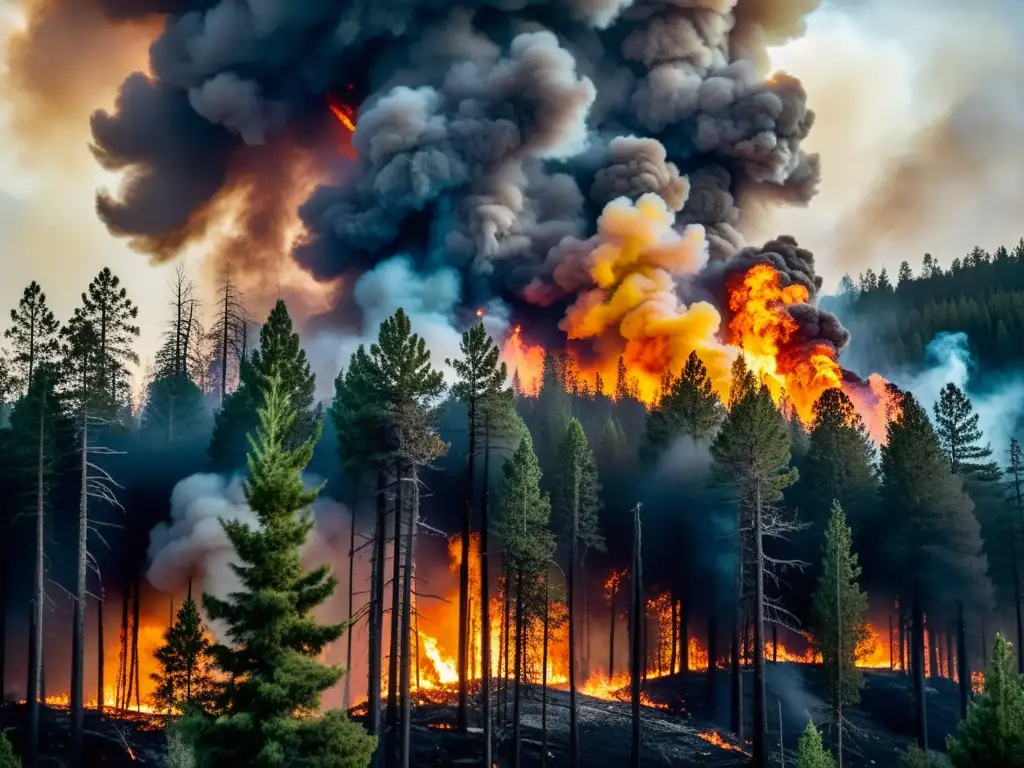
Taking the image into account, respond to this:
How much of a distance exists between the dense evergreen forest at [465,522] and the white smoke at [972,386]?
63.0m

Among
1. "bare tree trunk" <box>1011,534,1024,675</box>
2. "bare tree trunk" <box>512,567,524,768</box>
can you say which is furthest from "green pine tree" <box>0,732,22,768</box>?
"bare tree trunk" <box>1011,534,1024,675</box>

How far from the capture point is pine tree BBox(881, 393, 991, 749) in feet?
145

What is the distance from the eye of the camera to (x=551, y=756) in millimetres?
37250

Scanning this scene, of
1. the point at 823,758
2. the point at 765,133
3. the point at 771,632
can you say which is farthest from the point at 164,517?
the point at 765,133

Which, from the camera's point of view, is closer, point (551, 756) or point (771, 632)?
point (551, 756)

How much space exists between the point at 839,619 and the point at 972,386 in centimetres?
10812

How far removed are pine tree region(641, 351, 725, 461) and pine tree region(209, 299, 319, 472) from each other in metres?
20.8

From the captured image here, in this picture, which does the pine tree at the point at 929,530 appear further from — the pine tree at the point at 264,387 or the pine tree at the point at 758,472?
the pine tree at the point at 264,387

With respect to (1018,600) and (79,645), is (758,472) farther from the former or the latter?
(79,645)

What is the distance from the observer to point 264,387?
135 feet

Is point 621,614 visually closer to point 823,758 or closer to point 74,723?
point 823,758

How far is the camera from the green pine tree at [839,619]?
3725cm

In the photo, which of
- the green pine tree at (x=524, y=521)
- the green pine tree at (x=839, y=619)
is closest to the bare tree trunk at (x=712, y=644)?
the green pine tree at (x=839, y=619)

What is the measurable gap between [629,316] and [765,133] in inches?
1159
